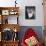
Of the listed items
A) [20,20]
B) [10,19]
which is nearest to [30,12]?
[20,20]

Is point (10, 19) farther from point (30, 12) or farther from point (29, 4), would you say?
point (29, 4)

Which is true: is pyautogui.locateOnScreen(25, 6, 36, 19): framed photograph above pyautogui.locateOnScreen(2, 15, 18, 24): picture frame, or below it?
above

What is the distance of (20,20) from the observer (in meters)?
5.40

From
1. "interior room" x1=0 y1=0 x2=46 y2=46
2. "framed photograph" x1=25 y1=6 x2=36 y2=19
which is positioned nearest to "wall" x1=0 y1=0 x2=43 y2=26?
"interior room" x1=0 y1=0 x2=46 y2=46

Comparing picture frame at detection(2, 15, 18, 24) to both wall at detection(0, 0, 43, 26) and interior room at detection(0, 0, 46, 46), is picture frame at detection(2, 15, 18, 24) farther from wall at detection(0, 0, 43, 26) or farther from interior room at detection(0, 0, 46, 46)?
wall at detection(0, 0, 43, 26)

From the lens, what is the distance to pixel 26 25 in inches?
213

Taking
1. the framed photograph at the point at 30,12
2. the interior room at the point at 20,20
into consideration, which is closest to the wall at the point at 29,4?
the interior room at the point at 20,20

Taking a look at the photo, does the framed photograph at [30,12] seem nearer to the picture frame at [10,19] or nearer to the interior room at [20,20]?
the interior room at [20,20]

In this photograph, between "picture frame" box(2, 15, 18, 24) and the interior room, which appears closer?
the interior room

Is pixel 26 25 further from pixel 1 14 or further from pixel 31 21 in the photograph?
pixel 1 14

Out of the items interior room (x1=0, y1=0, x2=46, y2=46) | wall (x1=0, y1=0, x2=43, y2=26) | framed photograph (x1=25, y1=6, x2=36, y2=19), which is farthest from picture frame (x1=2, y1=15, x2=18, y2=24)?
framed photograph (x1=25, y1=6, x2=36, y2=19)

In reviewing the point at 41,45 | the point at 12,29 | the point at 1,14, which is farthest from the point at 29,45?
the point at 1,14

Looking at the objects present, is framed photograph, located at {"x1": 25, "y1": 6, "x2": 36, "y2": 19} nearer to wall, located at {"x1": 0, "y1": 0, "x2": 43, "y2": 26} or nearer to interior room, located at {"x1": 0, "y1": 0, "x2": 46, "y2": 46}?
interior room, located at {"x1": 0, "y1": 0, "x2": 46, "y2": 46}

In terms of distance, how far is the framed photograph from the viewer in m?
5.38
